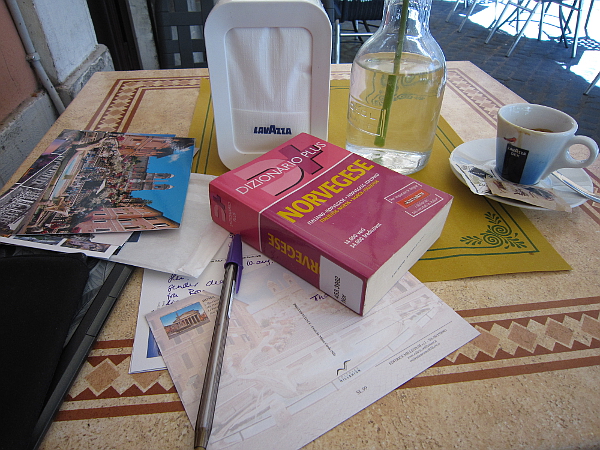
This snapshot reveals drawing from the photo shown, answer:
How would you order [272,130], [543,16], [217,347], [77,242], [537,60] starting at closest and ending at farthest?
[217,347], [77,242], [272,130], [537,60], [543,16]

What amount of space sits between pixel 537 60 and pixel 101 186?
310 cm

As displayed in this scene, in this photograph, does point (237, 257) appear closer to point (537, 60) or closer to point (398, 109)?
point (398, 109)

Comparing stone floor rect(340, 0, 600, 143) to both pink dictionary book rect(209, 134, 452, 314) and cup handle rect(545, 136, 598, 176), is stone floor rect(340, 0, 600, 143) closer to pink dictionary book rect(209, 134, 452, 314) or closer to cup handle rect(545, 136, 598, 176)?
cup handle rect(545, 136, 598, 176)

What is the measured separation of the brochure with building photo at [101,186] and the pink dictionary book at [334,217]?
100 millimetres

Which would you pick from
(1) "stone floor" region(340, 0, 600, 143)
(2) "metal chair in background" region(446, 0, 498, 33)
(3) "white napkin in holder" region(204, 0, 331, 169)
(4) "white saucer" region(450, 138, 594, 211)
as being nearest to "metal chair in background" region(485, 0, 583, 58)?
(1) "stone floor" region(340, 0, 600, 143)

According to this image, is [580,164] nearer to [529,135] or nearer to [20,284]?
[529,135]

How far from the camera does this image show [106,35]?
1814 millimetres

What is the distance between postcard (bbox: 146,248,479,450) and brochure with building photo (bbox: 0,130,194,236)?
138 mm

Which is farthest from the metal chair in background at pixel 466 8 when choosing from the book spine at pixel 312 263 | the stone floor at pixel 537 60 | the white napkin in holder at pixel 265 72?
the book spine at pixel 312 263

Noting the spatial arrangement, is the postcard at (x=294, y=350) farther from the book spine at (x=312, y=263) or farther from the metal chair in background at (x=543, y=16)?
the metal chair in background at (x=543, y=16)

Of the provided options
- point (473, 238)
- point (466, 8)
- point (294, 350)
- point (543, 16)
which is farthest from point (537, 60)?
point (294, 350)

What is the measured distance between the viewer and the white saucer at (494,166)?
0.54 meters

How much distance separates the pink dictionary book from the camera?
1.29 feet

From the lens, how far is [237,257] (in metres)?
0.45
